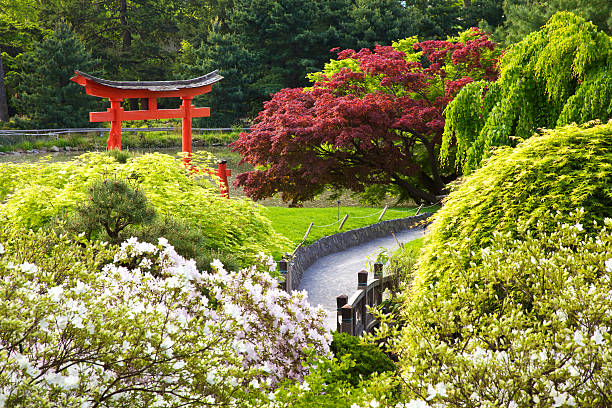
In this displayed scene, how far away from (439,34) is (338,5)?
673 centimetres

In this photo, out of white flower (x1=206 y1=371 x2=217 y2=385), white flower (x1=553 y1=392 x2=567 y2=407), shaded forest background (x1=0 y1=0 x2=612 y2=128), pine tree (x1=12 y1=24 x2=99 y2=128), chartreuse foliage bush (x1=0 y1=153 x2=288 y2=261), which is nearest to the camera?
white flower (x1=553 y1=392 x2=567 y2=407)

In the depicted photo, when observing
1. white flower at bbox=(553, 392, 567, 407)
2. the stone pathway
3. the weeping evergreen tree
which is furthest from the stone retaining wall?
white flower at bbox=(553, 392, 567, 407)

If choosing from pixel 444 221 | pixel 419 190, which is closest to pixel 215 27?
pixel 419 190

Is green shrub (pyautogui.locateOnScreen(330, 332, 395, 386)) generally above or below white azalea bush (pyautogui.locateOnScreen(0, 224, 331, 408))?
below

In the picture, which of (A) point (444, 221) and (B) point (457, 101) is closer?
(A) point (444, 221)

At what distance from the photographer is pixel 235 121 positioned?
3834 cm

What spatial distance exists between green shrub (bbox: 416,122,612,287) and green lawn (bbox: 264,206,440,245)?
6871 millimetres

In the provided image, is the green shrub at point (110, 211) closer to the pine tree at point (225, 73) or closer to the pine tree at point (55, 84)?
the pine tree at point (55, 84)

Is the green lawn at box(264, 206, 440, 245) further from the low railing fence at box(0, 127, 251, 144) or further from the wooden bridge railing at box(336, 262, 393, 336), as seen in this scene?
the low railing fence at box(0, 127, 251, 144)

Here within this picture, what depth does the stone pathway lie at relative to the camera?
961 centimetres

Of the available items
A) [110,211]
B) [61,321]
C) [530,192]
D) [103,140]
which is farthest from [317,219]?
[103,140]

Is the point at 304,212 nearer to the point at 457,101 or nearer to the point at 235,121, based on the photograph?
the point at 457,101

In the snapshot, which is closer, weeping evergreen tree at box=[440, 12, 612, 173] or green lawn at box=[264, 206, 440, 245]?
weeping evergreen tree at box=[440, 12, 612, 173]

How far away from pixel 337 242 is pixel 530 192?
8227 mm
